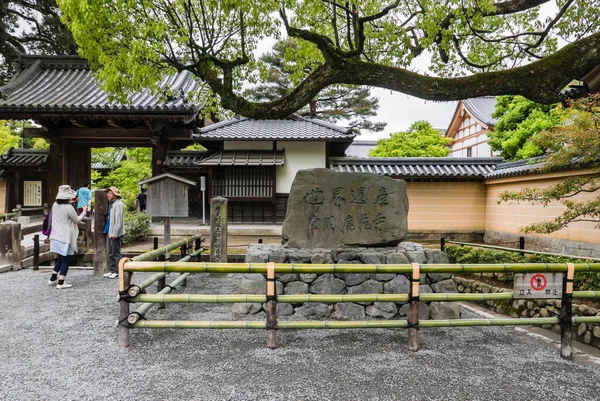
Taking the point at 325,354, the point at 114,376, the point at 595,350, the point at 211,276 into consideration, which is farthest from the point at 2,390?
the point at 595,350

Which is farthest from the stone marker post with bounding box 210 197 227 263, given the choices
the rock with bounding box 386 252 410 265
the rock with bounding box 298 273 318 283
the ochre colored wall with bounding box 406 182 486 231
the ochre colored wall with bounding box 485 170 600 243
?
the ochre colored wall with bounding box 485 170 600 243

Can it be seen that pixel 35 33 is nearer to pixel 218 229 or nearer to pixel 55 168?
pixel 55 168

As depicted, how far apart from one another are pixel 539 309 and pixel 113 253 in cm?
799

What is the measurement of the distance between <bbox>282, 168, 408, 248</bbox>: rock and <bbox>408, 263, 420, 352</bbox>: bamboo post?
138 centimetres

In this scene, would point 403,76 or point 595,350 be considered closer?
point 595,350

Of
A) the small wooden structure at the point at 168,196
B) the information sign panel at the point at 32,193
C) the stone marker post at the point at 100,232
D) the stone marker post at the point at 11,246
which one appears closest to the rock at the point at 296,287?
the small wooden structure at the point at 168,196

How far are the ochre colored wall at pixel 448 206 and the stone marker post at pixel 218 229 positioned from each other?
8.41 metres

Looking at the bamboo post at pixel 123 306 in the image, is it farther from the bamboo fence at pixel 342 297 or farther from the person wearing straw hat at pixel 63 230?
the person wearing straw hat at pixel 63 230

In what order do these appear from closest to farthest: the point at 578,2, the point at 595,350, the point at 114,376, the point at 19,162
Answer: the point at 114,376, the point at 595,350, the point at 578,2, the point at 19,162

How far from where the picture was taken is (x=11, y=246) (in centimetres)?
771

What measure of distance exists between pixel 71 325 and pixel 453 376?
4.81 m

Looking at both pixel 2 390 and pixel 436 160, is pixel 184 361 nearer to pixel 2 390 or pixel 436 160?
pixel 2 390

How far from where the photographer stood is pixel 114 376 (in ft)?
10.6

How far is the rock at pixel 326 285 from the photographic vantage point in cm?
493
